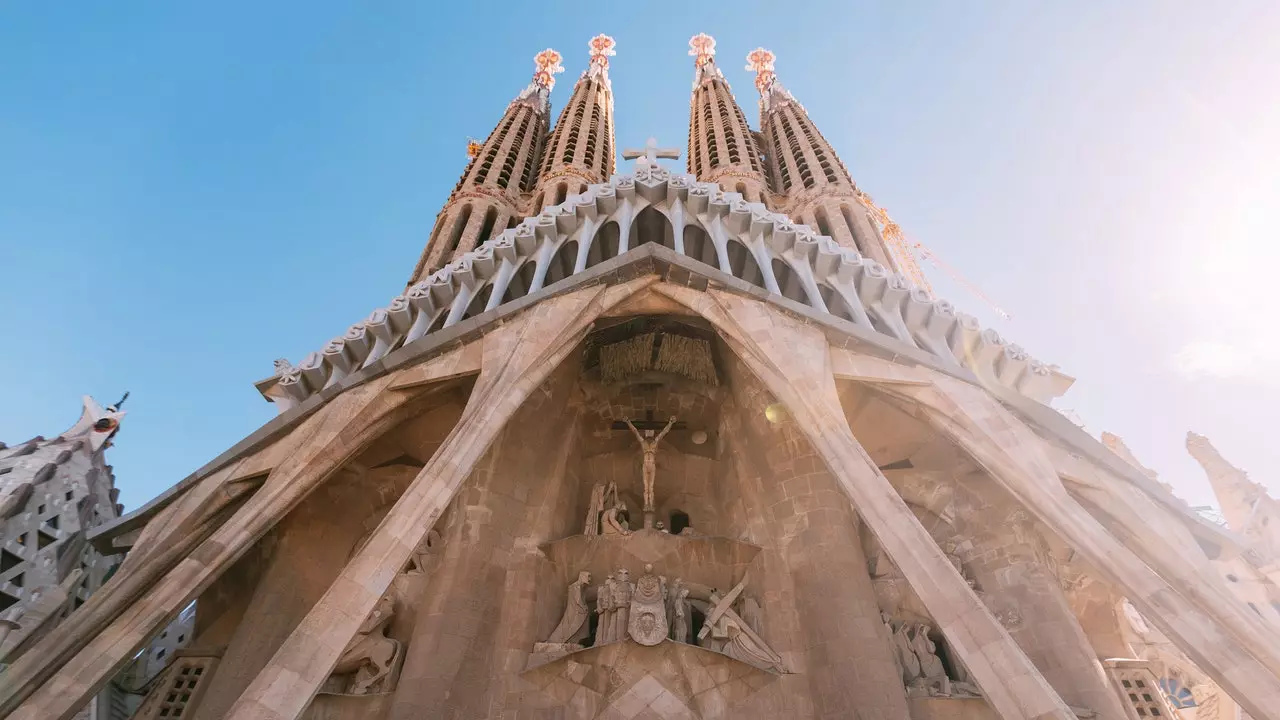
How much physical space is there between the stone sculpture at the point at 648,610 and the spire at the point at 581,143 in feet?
48.4

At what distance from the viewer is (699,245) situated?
552 inches

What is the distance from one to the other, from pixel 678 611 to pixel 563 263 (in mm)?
6508

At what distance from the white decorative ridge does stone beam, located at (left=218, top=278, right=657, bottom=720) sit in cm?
129

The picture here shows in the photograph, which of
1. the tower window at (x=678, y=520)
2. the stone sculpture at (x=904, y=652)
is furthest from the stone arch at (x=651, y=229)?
the stone sculpture at (x=904, y=652)

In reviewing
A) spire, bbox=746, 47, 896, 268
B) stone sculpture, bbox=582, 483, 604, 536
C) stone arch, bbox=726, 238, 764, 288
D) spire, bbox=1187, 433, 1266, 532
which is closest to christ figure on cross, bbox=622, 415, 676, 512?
stone sculpture, bbox=582, 483, 604, 536

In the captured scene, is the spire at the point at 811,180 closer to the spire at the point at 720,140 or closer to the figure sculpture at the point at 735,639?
the spire at the point at 720,140

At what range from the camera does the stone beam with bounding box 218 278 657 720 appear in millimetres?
6102

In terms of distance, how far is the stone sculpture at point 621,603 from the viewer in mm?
9816

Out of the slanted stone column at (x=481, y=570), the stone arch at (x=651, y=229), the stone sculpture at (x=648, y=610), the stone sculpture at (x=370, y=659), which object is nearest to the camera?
the slanted stone column at (x=481, y=570)

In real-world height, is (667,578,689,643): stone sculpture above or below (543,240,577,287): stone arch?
below

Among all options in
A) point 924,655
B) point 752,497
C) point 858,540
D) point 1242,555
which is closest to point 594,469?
point 752,497

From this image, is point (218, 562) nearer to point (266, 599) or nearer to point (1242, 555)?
point (266, 599)

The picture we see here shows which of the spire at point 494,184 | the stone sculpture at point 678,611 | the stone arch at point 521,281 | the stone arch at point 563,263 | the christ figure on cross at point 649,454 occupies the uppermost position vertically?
the spire at point 494,184

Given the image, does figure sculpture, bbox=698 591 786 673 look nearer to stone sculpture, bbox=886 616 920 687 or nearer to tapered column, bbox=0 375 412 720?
stone sculpture, bbox=886 616 920 687
